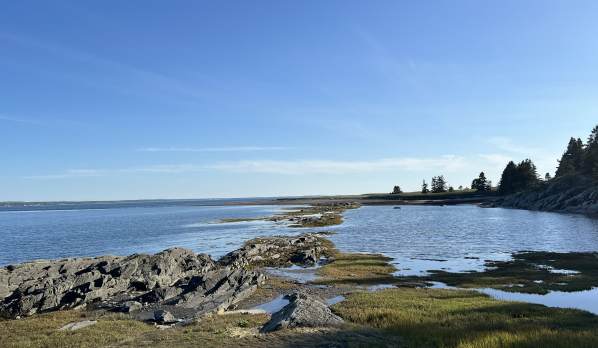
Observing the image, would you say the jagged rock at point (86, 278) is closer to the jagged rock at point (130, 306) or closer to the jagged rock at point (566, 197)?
the jagged rock at point (130, 306)

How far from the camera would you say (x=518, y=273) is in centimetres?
3341

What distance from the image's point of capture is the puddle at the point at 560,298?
23.2 meters

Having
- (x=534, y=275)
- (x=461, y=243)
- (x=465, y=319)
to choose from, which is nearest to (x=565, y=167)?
(x=461, y=243)

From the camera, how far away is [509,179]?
175625 millimetres

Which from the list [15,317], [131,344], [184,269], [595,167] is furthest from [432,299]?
[595,167]

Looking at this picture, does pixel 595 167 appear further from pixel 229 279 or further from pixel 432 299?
pixel 229 279

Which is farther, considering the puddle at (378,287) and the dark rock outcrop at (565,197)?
the dark rock outcrop at (565,197)

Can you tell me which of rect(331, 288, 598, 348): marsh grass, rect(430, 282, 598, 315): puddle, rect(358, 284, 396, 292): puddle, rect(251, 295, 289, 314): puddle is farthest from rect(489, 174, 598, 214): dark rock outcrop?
rect(251, 295, 289, 314): puddle

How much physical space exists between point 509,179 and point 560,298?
176755 mm

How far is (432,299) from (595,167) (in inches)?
4788

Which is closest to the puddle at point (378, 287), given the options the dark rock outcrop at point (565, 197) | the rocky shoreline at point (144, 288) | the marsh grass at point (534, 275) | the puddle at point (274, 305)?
the marsh grass at point (534, 275)

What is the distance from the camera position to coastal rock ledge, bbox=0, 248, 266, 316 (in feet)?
88.0

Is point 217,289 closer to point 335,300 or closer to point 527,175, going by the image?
point 335,300

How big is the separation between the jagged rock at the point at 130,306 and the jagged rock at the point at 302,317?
13.2 meters
